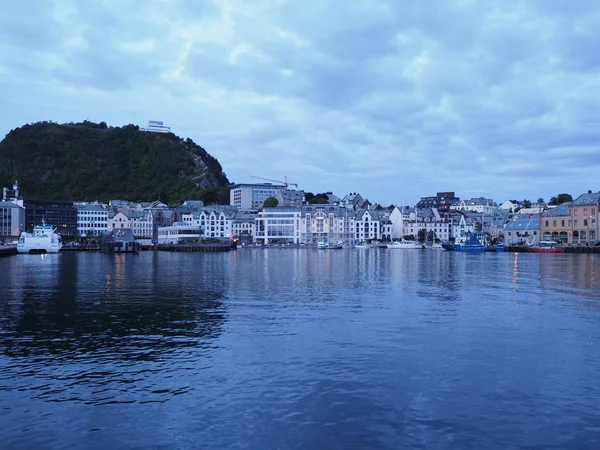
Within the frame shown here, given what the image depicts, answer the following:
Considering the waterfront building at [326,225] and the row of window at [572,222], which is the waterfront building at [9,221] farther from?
the row of window at [572,222]

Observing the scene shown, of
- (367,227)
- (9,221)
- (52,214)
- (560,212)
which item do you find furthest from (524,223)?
(9,221)

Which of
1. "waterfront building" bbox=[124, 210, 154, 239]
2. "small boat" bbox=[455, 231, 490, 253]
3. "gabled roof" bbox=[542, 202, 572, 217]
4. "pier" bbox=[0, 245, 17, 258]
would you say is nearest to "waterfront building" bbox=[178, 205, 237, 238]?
"waterfront building" bbox=[124, 210, 154, 239]

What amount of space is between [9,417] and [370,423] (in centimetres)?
908

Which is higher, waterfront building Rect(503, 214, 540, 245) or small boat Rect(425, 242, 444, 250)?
waterfront building Rect(503, 214, 540, 245)

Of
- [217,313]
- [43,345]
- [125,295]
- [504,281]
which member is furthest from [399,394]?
[504,281]

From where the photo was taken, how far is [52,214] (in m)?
192

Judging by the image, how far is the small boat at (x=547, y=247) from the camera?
437ft

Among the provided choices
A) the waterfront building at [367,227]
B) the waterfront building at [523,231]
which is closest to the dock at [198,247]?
the waterfront building at [367,227]

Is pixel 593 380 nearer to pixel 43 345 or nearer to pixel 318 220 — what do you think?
pixel 43 345

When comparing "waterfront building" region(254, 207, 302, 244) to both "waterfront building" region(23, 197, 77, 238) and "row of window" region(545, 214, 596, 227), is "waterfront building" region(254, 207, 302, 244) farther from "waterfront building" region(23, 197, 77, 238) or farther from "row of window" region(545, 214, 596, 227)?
"row of window" region(545, 214, 596, 227)

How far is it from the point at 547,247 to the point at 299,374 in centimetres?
13207

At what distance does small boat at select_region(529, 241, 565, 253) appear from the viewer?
437ft

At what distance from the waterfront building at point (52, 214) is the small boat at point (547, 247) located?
148376mm

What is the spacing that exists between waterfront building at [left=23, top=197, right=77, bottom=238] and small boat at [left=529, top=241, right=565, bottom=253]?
14838 cm
